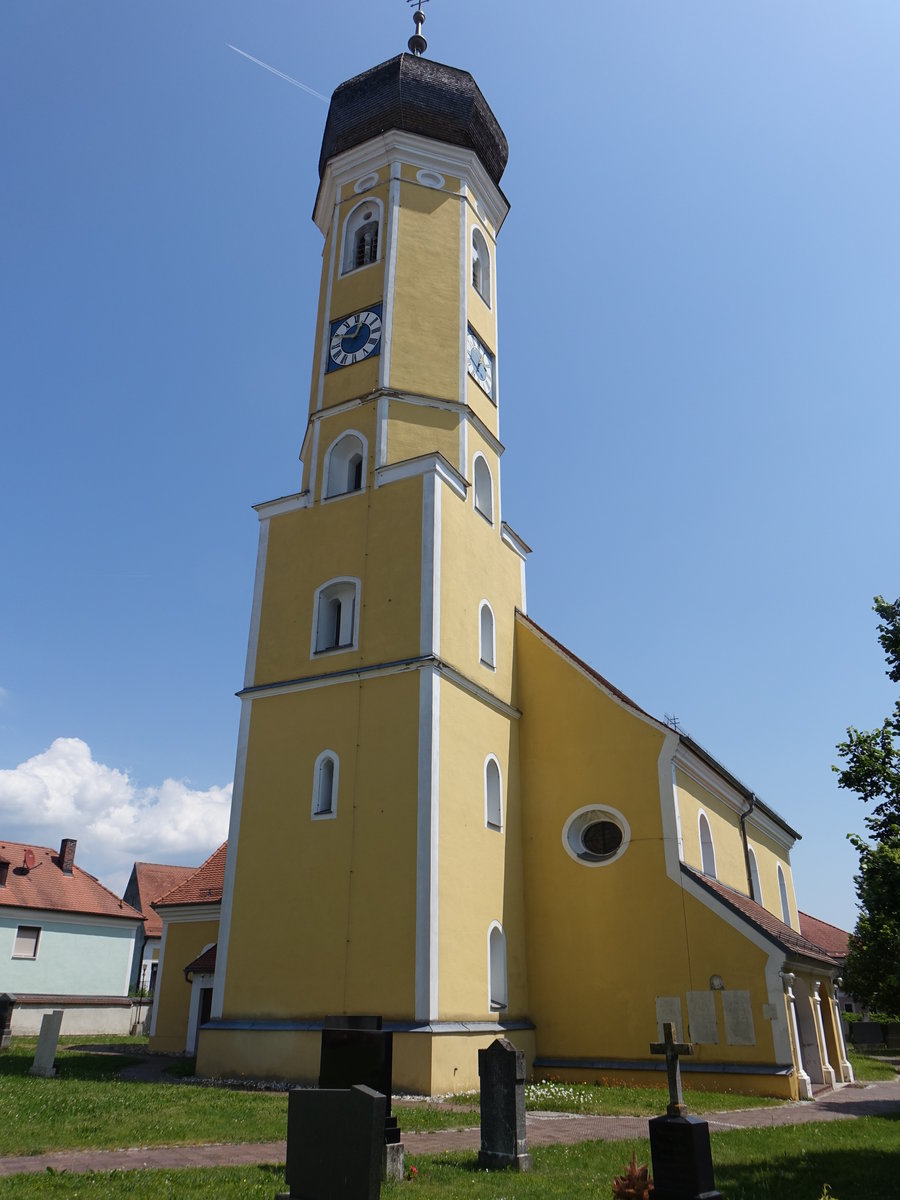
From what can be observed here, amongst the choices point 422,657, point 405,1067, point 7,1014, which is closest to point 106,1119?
point 405,1067

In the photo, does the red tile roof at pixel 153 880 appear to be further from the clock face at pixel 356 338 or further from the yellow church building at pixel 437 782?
the clock face at pixel 356 338

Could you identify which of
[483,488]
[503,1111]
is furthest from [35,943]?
[503,1111]

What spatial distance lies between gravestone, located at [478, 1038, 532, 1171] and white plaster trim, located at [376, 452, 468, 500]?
11807mm

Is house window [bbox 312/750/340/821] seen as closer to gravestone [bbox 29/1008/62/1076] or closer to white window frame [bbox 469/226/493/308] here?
gravestone [bbox 29/1008/62/1076]

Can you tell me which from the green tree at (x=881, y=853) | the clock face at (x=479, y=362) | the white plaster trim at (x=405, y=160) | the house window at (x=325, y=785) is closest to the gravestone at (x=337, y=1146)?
the green tree at (x=881, y=853)

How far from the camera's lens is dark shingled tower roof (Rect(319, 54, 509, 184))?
2298 cm

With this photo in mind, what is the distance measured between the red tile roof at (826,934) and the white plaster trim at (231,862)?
1121 inches

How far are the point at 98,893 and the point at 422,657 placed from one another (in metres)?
27.6

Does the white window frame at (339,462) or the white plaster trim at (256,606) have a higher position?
the white window frame at (339,462)

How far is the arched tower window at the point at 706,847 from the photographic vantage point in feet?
67.9

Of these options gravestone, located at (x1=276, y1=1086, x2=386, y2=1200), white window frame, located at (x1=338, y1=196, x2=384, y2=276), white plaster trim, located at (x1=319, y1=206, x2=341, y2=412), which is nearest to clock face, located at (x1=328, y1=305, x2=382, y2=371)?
white plaster trim, located at (x1=319, y1=206, x2=341, y2=412)

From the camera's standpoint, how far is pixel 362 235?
23.1 m

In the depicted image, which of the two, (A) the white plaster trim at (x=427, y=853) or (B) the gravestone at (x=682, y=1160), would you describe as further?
(A) the white plaster trim at (x=427, y=853)

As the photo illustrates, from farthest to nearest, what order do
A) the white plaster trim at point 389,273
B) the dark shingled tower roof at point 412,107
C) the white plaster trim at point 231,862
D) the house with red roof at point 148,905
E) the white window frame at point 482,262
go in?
1. the house with red roof at point 148,905
2. the white window frame at point 482,262
3. the dark shingled tower roof at point 412,107
4. the white plaster trim at point 389,273
5. the white plaster trim at point 231,862
